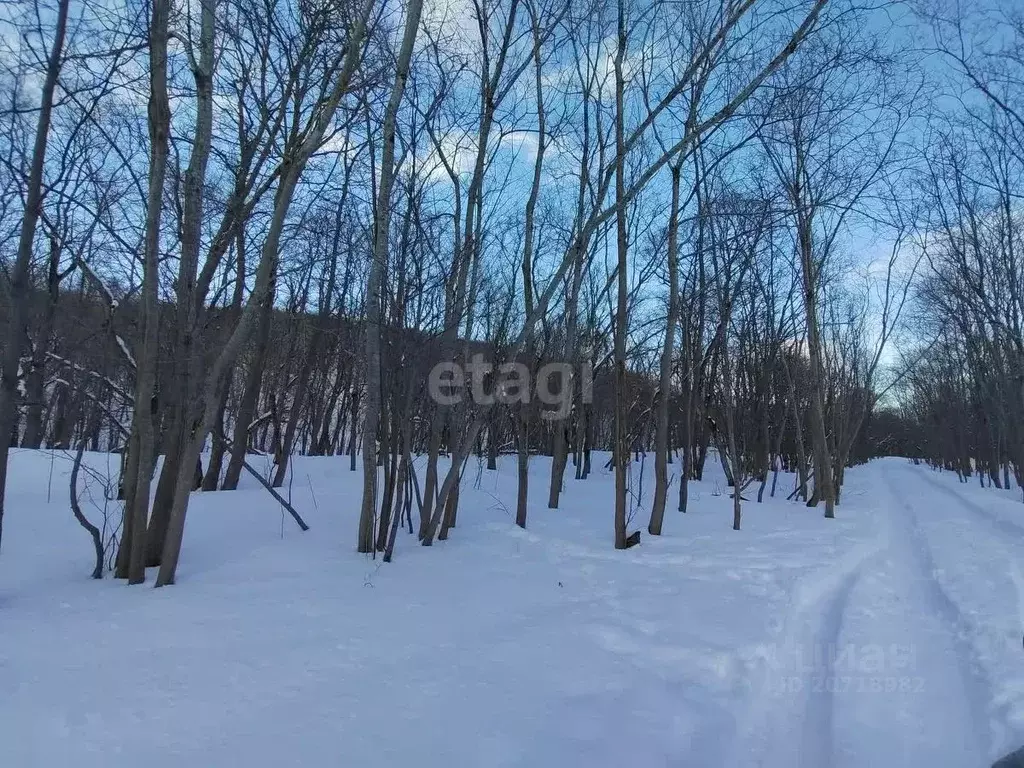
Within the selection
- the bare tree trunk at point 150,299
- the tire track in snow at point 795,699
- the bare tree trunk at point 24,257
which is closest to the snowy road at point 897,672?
the tire track in snow at point 795,699

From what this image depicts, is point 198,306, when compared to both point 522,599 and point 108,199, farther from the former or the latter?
point 522,599

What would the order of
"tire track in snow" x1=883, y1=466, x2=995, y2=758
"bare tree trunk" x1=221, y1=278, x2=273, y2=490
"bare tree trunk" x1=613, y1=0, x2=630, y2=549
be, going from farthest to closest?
"bare tree trunk" x1=221, y1=278, x2=273, y2=490 → "bare tree trunk" x1=613, y1=0, x2=630, y2=549 → "tire track in snow" x1=883, y1=466, x2=995, y2=758

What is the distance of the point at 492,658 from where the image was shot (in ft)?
11.7

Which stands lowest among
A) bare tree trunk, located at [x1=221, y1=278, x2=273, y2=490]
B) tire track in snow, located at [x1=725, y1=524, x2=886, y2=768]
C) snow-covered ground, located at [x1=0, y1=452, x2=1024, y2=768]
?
tire track in snow, located at [x1=725, y1=524, x2=886, y2=768]

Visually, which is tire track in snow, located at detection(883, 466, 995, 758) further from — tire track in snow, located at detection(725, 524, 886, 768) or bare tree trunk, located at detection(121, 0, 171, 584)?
bare tree trunk, located at detection(121, 0, 171, 584)

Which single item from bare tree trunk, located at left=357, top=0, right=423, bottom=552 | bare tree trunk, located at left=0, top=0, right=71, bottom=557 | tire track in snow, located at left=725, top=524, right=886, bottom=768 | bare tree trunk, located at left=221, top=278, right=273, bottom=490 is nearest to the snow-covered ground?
tire track in snow, located at left=725, top=524, right=886, bottom=768

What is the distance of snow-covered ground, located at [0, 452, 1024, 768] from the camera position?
260 centimetres

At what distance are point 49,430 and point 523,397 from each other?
2691 cm

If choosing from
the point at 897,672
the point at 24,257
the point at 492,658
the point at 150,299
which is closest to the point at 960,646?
the point at 897,672

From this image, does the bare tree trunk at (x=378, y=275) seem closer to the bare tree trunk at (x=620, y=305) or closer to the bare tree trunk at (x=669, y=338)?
the bare tree trunk at (x=620, y=305)

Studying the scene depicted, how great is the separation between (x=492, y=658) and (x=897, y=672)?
252 centimetres

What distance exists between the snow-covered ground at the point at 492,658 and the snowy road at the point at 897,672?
0.06 ft

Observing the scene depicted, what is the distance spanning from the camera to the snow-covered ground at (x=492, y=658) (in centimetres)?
260

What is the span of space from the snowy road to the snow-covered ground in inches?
0.8
